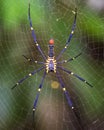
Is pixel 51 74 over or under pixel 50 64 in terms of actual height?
under

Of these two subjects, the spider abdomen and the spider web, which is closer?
the spider web

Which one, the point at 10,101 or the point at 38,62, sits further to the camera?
the point at 10,101

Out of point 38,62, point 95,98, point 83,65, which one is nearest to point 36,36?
point 38,62

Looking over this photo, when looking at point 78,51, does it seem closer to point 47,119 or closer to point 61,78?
point 61,78

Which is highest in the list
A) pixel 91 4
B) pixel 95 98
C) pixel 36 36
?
pixel 91 4

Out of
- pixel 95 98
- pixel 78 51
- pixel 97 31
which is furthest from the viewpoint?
pixel 95 98

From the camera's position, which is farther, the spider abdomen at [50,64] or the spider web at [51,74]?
the spider abdomen at [50,64]

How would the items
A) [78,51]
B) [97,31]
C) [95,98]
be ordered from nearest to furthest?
[97,31]
[78,51]
[95,98]

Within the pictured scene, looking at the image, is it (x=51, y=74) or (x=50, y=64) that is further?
(x=51, y=74)
